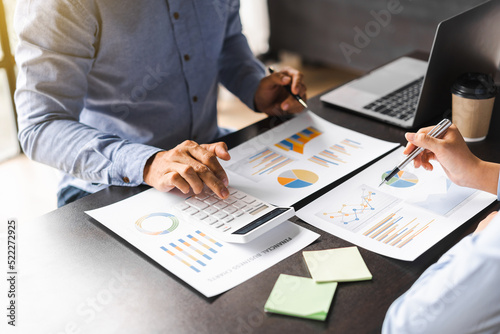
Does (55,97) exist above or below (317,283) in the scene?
above

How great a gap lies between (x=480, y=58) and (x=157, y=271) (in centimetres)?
97

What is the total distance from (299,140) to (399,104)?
31 centimetres

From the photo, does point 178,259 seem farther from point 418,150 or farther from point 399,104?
point 399,104

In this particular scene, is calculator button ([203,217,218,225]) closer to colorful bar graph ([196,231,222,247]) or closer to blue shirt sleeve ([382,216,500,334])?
colorful bar graph ([196,231,222,247])

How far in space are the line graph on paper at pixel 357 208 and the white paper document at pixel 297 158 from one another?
2.6 inches

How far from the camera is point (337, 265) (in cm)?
87

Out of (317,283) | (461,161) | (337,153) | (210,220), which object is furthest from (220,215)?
(461,161)

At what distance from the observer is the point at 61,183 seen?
4.70 ft

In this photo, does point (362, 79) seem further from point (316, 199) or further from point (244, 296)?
point (244, 296)

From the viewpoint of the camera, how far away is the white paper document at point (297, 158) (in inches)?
42.8

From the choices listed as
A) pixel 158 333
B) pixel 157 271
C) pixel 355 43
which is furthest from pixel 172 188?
pixel 355 43

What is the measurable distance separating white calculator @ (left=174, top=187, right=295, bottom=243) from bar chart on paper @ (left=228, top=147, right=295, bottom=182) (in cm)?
9

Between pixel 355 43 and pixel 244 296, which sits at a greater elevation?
pixel 244 296

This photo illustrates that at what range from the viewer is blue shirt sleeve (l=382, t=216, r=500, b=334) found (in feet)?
2.16
